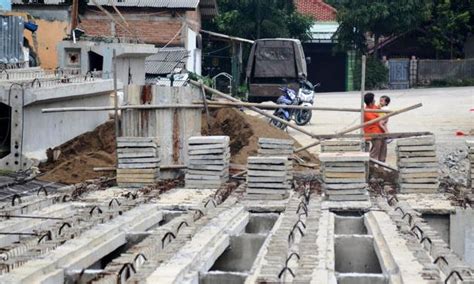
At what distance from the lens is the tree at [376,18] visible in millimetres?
41062

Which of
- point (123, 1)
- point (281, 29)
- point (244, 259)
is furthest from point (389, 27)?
point (244, 259)

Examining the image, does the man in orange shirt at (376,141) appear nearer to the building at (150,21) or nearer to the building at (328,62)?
the building at (150,21)

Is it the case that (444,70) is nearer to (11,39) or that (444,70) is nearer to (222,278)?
(11,39)

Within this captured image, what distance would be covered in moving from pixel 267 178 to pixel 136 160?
75.9 inches

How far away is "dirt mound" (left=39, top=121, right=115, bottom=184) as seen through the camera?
12.8 meters

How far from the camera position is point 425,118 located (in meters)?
25.4

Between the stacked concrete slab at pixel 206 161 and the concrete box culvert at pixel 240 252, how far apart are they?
3.22 meters

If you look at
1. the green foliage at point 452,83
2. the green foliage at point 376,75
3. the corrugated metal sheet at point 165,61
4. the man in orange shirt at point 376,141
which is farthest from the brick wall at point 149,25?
the man in orange shirt at point 376,141

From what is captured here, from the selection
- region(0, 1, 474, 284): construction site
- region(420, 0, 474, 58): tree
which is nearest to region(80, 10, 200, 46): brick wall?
region(0, 1, 474, 284): construction site

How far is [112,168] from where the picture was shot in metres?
12.8

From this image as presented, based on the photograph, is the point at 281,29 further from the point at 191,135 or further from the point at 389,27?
the point at 191,135

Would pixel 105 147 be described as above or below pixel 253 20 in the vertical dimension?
below

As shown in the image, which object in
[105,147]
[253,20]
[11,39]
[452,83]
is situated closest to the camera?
[105,147]

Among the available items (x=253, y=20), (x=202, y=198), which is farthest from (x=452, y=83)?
(x=202, y=198)
